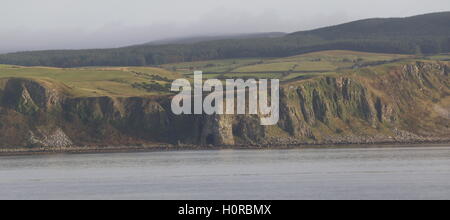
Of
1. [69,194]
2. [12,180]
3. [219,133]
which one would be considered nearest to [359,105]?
[219,133]

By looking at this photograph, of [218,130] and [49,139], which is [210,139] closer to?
[218,130]

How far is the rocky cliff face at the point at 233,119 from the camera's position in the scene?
16225 cm

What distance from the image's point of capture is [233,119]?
162 meters

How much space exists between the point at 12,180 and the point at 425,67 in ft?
358

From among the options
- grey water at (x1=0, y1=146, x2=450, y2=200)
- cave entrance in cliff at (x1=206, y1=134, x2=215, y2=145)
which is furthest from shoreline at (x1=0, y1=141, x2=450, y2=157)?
grey water at (x1=0, y1=146, x2=450, y2=200)

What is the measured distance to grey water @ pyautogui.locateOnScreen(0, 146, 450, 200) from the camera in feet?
260

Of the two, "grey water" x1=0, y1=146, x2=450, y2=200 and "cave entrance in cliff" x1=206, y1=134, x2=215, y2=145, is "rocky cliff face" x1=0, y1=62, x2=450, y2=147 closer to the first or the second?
"cave entrance in cliff" x1=206, y1=134, x2=215, y2=145

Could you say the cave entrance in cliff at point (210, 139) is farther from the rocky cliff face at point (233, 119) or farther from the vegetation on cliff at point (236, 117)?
the rocky cliff face at point (233, 119)

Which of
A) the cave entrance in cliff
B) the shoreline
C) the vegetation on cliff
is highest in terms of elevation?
the vegetation on cliff

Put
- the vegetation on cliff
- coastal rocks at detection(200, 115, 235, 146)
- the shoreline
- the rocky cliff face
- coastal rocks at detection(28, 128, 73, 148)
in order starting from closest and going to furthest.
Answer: the shoreline < coastal rocks at detection(200, 115, 235, 146) < coastal rocks at detection(28, 128, 73, 148) < the rocky cliff face < the vegetation on cliff

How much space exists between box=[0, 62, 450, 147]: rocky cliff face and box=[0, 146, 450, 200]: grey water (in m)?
24.5

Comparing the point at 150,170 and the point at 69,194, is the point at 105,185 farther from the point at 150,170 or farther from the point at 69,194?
the point at 150,170

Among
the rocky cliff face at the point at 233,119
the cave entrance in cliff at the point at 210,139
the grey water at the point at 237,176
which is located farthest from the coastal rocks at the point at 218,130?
the grey water at the point at 237,176

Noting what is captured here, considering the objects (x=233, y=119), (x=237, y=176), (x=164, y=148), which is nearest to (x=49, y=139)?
(x=164, y=148)
